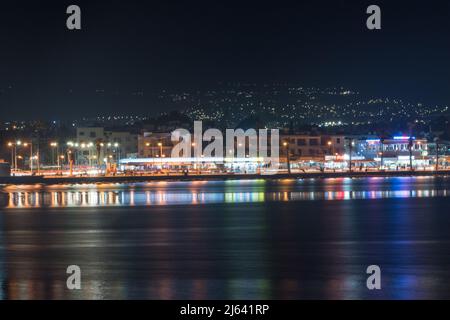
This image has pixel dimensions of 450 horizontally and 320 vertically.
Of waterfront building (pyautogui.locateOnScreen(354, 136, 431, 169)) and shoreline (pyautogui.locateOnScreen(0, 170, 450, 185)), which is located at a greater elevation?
waterfront building (pyautogui.locateOnScreen(354, 136, 431, 169))

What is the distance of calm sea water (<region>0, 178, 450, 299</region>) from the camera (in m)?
16.4

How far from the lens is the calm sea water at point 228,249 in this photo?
16.4m

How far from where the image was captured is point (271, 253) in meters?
21.1

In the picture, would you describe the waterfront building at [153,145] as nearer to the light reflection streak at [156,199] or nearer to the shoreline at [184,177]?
the shoreline at [184,177]

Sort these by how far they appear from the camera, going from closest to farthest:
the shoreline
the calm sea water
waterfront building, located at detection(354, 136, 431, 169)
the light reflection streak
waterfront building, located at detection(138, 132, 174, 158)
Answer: the calm sea water
the light reflection streak
the shoreline
waterfront building, located at detection(138, 132, 174, 158)
waterfront building, located at detection(354, 136, 431, 169)

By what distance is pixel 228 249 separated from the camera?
72.6ft

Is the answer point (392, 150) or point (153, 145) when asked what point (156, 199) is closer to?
point (153, 145)

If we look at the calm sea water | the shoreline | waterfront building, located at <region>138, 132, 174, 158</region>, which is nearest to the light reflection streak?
the calm sea water

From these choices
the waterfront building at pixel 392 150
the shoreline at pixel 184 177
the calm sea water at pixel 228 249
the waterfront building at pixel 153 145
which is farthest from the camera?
the waterfront building at pixel 392 150

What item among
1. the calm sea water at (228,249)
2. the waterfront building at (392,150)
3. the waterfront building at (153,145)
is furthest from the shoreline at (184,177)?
the waterfront building at (153,145)

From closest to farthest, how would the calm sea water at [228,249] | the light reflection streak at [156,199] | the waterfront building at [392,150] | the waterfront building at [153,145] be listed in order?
1. the calm sea water at [228,249]
2. the light reflection streak at [156,199]
3. the waterfront building at [153,145]
4. the waterfront building at [392,150]

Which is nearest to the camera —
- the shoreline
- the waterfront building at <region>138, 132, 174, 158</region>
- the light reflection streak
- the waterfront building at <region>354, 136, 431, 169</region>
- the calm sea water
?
the calm sea water

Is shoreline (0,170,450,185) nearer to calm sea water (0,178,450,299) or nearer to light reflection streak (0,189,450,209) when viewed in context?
light reflection streak (0,189,450,209)
